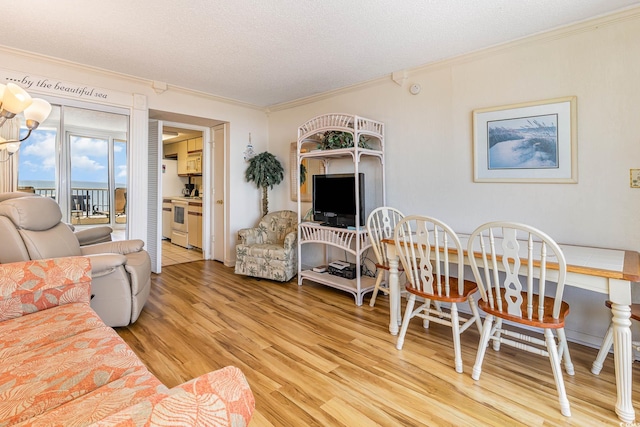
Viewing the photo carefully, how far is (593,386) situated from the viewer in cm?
185

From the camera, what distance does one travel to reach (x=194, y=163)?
21.0 ft

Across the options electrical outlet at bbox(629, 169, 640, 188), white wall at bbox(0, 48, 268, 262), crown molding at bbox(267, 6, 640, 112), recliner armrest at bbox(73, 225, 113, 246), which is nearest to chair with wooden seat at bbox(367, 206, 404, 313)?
crown molding at bbox(267, 6, 640, 112)

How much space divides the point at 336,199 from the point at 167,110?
2372 mm

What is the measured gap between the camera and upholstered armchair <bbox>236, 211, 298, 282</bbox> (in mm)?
3824

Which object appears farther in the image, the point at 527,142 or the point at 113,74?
the point at 113,74

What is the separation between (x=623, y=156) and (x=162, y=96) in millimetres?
4485

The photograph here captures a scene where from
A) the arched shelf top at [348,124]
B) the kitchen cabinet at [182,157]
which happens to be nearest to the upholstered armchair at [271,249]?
the arched shelf top at [348,124]

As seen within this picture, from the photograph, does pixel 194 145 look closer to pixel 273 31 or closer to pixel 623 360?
pixel 273 31

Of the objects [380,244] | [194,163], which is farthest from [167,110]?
[380,244]

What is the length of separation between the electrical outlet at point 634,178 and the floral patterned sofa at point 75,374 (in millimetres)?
2843

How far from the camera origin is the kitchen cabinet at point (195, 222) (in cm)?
570

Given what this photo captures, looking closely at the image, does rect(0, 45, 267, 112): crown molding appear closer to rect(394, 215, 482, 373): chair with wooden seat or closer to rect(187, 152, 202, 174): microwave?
rect(187, 152, 202, 174): microwave

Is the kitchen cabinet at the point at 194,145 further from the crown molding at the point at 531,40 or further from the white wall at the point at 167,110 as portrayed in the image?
the crown molding at the point at 531,40

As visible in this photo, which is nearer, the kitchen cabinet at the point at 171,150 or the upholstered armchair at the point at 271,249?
the upholstered armchair at the point at 271,249
